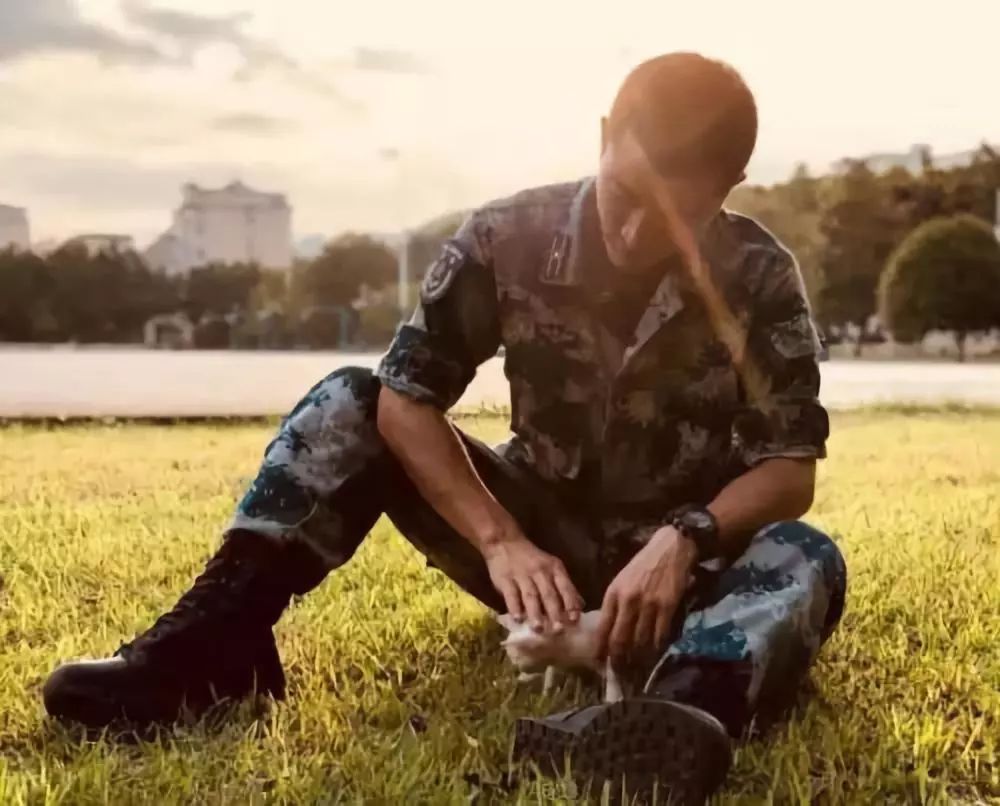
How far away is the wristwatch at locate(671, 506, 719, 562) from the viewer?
113 centimetres

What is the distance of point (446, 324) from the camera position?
3.87 ft

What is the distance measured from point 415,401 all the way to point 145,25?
170 centimetres

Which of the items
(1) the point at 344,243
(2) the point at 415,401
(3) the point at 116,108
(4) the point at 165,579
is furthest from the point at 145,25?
(2) the point at 415,401

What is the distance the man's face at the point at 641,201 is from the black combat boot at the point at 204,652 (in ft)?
1.32

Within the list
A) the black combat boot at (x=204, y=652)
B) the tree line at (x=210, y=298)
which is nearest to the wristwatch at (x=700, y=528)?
the black combat boot at (x=204, y=652)

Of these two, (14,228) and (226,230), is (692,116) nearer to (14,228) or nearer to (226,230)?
(226,230)

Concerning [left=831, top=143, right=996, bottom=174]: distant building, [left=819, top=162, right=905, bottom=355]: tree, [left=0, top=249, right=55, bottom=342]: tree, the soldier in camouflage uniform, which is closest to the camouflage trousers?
the soldier in camouflage uniform

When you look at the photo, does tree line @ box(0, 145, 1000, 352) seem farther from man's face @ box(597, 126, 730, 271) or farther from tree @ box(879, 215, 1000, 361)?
man's face @ box(597, 126, 730, 271)

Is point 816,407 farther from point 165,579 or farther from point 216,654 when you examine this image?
point 165,579

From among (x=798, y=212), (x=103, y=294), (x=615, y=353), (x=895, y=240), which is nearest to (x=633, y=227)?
(x=615, y=353)

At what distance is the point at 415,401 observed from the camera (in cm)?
116

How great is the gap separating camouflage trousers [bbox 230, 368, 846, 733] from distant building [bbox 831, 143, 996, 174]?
7.46 ft

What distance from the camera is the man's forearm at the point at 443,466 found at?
3.82ft

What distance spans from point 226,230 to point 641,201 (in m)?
1.93
